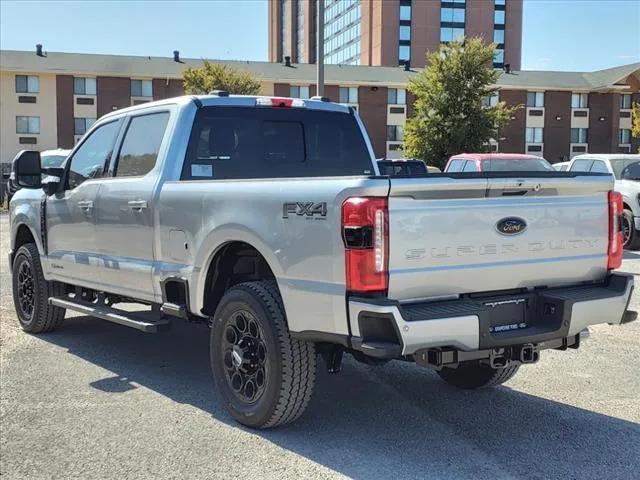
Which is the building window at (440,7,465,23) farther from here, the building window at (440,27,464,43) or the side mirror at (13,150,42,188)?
the side mirror at (13,150,42,188)

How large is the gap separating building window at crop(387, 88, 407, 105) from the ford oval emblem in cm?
4742

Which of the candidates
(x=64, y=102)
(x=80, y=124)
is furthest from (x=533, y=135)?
(x=64, y=102)

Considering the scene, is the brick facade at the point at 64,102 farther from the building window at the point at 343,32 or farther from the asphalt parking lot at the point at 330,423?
the building window at the point at 343,32

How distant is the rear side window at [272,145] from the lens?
5.53 m

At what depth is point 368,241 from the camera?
3674 mm

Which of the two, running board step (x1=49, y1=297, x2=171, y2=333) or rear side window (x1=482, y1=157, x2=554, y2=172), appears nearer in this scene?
running board step (x1=49, y1=297, x2=171, y2=333)

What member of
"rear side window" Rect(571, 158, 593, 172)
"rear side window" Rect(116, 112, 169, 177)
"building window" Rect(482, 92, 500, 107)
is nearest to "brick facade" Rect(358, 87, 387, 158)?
"building window" Rect(482, 92, 500, 107)

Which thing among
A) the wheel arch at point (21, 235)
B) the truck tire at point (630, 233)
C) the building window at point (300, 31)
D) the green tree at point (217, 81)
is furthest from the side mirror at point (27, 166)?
the building window at point (300, 31)

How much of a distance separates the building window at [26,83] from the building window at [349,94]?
19828 mm

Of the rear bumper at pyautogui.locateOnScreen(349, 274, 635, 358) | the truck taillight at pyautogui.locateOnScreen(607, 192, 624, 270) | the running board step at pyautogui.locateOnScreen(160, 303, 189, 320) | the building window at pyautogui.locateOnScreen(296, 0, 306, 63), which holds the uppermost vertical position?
the building window at pyautogui.locateOnScreen(296, 0, 306, 63)

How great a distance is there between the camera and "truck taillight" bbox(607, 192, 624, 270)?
14.9ft

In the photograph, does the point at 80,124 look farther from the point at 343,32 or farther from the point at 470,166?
the point at 343,32

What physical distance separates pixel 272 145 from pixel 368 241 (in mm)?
2413

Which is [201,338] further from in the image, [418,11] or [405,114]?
[418,11]
